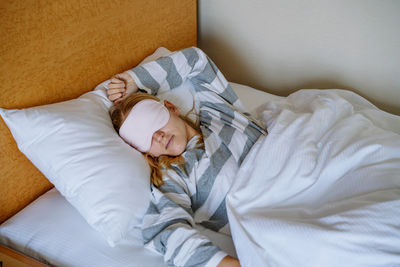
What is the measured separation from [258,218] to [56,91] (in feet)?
2.26

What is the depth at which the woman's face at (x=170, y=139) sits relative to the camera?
0.93 meters

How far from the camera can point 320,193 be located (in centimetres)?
79

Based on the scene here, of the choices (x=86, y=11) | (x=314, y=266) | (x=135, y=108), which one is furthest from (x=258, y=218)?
(x=86, y=11)

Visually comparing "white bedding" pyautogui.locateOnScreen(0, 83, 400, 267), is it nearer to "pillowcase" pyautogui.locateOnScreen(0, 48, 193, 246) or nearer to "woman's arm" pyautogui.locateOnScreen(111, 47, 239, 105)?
"pillowcase" pyautogui.locateOnScreen(0, 48, 193, 246)

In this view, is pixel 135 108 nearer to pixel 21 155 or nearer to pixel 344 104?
pixel 21 155

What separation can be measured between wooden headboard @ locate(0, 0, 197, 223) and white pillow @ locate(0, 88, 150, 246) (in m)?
0.06

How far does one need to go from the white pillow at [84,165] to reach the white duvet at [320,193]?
11.1 inches

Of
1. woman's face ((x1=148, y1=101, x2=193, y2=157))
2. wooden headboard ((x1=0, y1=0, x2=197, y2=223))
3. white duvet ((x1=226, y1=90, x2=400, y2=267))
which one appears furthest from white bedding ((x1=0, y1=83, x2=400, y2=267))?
woman's face ((x1=148, y1=101, x2=193, y2=157))

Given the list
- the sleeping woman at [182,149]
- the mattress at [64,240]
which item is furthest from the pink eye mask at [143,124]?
the mattress at [64,240]

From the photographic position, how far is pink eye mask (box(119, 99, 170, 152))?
897 millimetres

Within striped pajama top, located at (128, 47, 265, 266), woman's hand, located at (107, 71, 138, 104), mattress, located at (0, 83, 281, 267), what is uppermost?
woman's hand, located at (107, 71, 138, 104)

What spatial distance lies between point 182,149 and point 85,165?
31 cm

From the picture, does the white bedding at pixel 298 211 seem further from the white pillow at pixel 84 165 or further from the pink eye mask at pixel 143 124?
the pink eye mask at pixel 143 124

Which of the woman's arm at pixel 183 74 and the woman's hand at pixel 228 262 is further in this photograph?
the woman's arm at pixel 183 74
